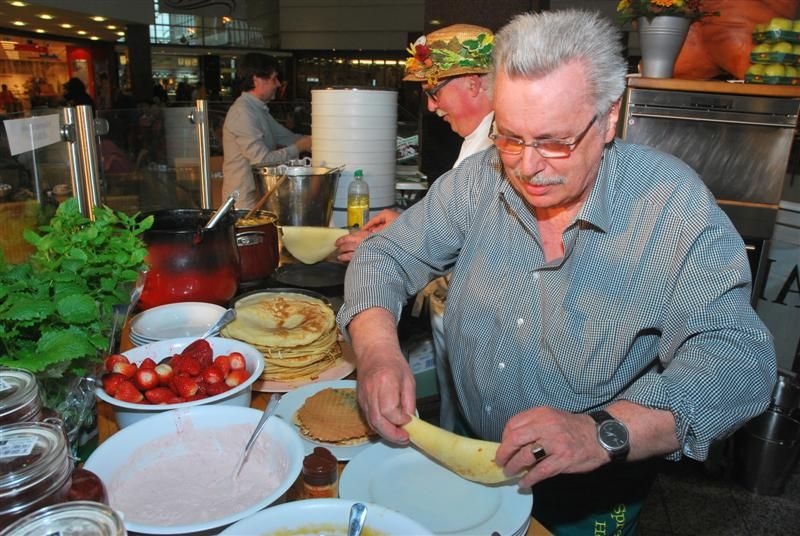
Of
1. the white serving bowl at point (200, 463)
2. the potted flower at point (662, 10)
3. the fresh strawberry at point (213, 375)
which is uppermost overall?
the potted flower at point (662, 10)

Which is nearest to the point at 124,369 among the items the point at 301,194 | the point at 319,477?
the point at 319,477

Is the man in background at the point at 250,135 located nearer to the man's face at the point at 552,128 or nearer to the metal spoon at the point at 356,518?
the man's face at the point at 552,128

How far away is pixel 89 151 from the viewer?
7.45ft

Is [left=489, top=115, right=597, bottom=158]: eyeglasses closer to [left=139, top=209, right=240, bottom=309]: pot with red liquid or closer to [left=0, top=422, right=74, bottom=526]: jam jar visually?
[left=139, top=209, right=240, bottom=309]: pot with red liquid

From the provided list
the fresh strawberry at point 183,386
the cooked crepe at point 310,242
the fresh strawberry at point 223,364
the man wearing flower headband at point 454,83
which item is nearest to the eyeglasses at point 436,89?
Answer: the man wearing flower headband at point 454,83

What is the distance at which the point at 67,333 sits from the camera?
1.07 m

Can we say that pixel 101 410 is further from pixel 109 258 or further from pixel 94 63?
pixel 94 63

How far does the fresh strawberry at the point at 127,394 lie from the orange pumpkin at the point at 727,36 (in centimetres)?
382

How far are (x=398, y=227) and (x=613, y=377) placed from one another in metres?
0.72

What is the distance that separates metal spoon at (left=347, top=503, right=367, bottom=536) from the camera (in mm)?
876

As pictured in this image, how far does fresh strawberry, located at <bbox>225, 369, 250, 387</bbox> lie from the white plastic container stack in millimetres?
1870

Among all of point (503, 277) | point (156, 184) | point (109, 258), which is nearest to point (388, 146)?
point (156, 184)

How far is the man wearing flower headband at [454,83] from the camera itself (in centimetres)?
265

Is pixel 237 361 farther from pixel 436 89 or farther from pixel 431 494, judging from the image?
pixel 436 89
